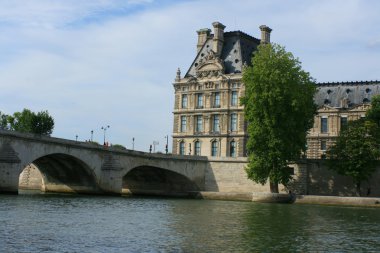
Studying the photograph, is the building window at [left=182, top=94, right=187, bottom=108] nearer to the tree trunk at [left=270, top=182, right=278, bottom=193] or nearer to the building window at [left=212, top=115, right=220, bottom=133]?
A: the building window at [left=212, top=115, right=220, bottom=133]

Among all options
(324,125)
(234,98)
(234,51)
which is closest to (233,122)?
(234,98)

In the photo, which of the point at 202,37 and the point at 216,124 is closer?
the point at 216,124

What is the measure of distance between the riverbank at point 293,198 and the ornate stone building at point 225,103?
16.5m

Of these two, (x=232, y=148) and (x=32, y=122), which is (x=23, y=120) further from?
(x=232, y=148)

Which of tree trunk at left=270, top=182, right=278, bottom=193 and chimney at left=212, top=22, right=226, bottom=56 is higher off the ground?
chimney at left=212, top=22, right=226, bottom=56

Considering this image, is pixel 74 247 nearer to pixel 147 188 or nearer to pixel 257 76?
pixel 257 76

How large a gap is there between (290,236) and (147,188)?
48.7 meters

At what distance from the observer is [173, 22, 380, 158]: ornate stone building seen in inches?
3408

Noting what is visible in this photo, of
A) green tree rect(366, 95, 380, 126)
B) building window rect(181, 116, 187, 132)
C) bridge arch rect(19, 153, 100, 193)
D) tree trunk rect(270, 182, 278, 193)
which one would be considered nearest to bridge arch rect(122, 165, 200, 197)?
bridge arch rect(19, 153, 100, 193)

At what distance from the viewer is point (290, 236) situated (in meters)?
31.7

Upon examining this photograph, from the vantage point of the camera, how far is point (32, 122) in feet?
341

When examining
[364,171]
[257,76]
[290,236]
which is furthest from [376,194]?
[290,236]

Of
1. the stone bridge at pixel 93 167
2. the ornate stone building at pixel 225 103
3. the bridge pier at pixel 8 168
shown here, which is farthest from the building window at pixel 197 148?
the bridge pier at pixel 8 168

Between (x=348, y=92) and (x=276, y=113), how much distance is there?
27498 mm
